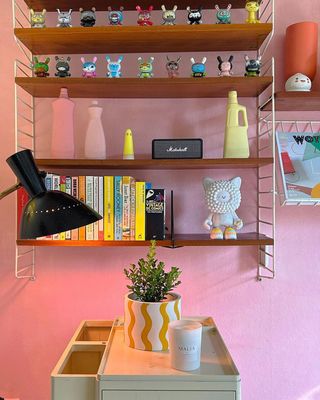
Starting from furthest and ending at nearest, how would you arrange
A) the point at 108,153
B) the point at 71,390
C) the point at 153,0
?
the point at 108,153
the point at 153,0
the point at 71,390

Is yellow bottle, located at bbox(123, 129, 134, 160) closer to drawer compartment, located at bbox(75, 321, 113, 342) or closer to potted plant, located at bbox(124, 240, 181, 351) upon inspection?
potted plant, located at bbox(124, 240, 181, 351)

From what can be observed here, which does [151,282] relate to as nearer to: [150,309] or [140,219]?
[150,309]

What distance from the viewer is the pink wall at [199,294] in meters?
1.52

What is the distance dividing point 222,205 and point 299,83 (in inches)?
18.8

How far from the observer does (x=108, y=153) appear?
153cm

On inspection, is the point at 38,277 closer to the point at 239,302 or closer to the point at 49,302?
the point at 49,302

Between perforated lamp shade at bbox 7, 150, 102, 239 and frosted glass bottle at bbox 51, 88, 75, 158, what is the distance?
1.57 ft

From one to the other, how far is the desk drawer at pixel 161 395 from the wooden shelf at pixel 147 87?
2.92ft

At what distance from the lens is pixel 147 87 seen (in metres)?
1.36

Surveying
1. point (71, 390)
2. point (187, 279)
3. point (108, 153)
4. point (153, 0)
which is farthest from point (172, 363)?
point (153, 0)

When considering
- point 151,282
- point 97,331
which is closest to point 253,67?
point 151,282

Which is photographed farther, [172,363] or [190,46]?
[190,46]

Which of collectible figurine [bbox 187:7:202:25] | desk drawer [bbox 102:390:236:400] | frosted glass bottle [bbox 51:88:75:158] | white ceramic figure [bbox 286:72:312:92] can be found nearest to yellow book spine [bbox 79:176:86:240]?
frosted glass bottle [bbox 51:88:75:158]

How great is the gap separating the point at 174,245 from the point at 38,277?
A: 22.5 inches
